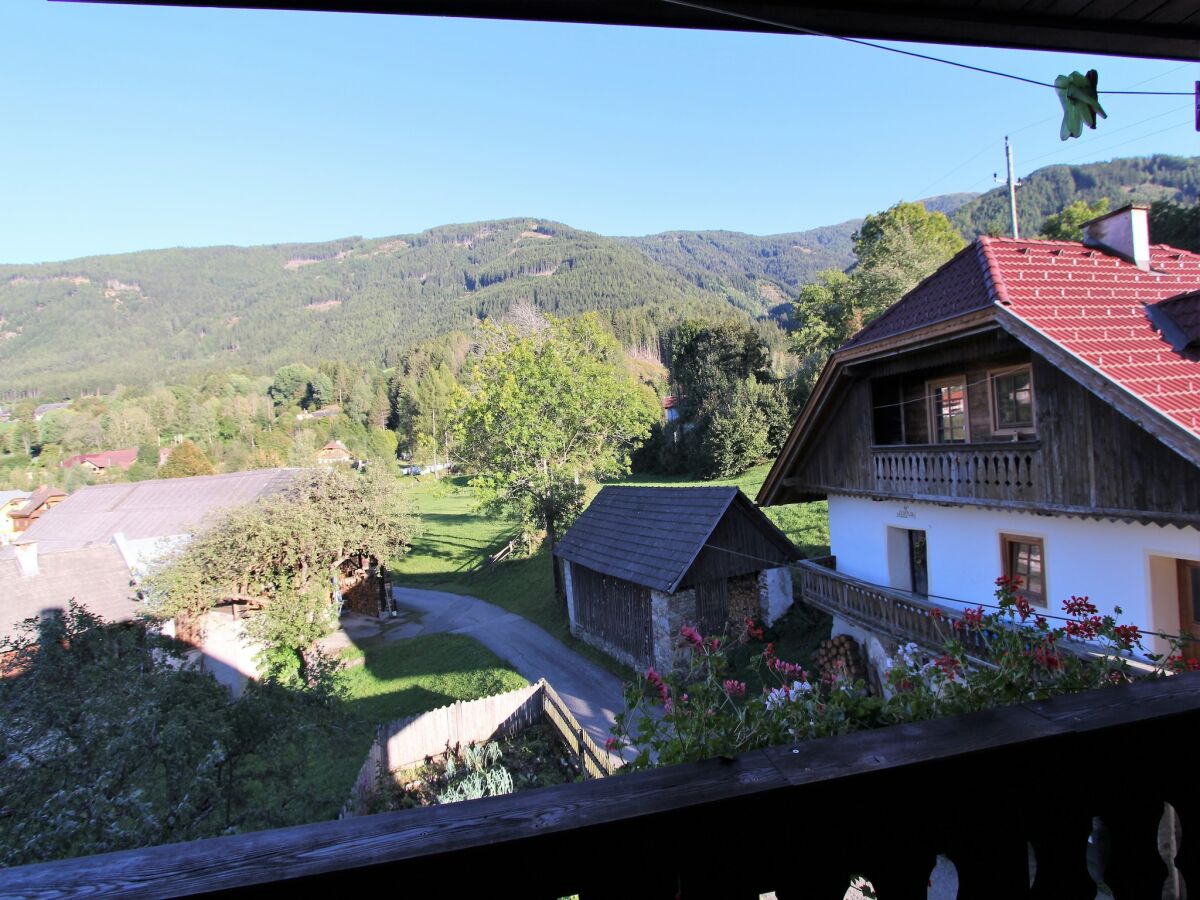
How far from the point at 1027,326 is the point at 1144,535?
9.72 feet

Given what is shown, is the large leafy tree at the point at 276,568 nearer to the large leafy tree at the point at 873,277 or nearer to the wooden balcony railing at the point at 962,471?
the wooden balcony railing at the point at 962,471

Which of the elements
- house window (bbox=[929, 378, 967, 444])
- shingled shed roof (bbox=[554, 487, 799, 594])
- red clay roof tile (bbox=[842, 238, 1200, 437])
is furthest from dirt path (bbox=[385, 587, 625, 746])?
red clay roof tile (bbox=[842, 238, 1200, 437])

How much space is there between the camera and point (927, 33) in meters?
2.38

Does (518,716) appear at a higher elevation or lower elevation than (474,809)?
lower

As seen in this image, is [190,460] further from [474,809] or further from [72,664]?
[474,809]

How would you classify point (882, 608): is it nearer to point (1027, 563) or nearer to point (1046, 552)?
point (1027, 563)

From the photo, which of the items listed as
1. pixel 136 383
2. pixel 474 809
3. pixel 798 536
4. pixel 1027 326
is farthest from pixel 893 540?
pixel 136 383

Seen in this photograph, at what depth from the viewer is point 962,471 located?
10.1 meters

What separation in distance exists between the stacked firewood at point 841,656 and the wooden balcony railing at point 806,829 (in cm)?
1190

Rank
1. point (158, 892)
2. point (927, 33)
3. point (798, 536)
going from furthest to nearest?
1. point (798, 536)
2. point (927, 33)
3. point (158, 892)

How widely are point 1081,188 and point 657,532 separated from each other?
126220 mm

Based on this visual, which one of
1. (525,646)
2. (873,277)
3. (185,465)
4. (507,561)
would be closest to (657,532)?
(525,646)

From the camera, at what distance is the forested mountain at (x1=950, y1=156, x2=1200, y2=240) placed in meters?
79.7

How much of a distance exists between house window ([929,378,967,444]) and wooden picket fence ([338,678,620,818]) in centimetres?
816
